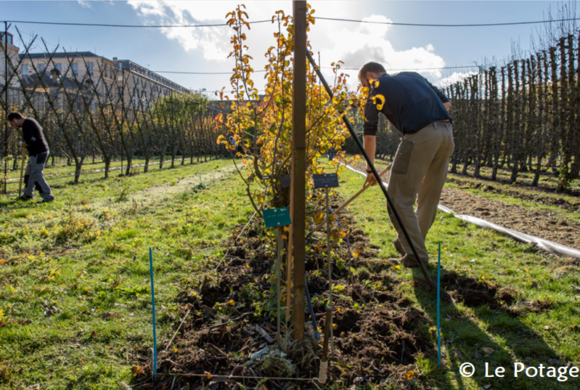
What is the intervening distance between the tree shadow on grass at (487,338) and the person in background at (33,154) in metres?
7.62

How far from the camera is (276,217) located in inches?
74.7

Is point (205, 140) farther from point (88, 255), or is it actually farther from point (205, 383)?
point (205, 383)

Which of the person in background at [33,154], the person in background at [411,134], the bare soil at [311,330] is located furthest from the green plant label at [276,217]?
the person in background at [33,154]

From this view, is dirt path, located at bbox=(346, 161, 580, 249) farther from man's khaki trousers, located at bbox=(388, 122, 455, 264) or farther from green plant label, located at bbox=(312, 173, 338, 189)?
green plant label, located at bbox=(312, 173, 338, 189)

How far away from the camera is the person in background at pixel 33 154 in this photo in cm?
710

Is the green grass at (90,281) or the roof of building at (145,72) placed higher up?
the roof of building at (145,72)

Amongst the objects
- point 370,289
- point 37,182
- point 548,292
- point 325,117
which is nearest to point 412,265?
point 370,289

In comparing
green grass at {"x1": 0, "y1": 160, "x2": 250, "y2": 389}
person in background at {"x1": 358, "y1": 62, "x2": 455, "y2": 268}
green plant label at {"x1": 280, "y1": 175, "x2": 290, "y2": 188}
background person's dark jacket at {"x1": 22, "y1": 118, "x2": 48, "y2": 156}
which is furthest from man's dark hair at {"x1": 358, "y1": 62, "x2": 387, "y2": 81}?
background person's dark jacket at {"x1": 22, "y1": 118, "x2": 48, "y2": 156}

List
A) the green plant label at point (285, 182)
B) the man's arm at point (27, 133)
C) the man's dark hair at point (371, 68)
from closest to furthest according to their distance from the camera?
the green plant label at point (285, 182)
the man's dark hair at point (371, 68)
the man's arm at point (27, 133)

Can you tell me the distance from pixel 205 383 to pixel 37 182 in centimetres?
722

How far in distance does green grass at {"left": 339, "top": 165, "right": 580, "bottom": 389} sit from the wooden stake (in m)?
0.91

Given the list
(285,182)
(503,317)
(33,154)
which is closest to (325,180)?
(285,182)

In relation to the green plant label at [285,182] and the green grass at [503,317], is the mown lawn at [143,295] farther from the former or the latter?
the green plant label at [285,182]

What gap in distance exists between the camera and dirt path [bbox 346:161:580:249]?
451cm
